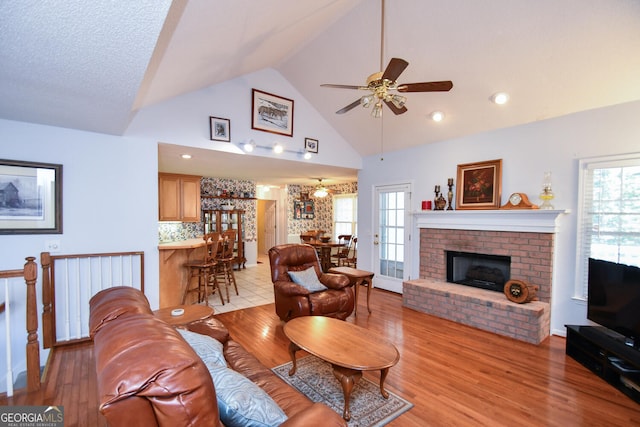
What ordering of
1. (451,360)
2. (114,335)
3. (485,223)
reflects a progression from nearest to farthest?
(114,335), (451,360), (485,223)

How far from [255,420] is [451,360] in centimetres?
243

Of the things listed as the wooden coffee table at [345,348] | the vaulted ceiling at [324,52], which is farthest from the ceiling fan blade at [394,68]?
the wooden coffee table at [345,348]

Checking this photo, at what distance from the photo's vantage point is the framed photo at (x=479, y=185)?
402cm

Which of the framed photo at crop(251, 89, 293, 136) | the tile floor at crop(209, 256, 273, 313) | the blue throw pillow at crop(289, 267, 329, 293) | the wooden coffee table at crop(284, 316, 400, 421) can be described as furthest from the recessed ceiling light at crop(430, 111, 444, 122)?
the tile floor at crop(209, 256, 273, 313)

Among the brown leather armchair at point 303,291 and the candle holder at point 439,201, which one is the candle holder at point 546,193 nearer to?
the candle holder at point 439,201

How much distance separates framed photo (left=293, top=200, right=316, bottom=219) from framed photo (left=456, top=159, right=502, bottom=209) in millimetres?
5262

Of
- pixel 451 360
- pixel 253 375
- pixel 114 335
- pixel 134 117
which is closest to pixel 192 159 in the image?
pixel 134 117

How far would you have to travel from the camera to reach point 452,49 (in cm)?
319

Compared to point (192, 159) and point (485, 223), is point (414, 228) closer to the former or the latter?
point (485, 223)

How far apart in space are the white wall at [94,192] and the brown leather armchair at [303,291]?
1494 mm

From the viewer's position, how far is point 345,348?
2168 millimetres

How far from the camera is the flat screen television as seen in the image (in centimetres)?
249

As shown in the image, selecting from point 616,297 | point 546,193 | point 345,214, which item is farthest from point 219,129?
point 345,214

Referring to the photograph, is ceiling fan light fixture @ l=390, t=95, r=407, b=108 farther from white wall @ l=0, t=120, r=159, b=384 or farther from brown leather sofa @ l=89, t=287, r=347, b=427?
white wall @ l=0, t=120, r=159, b=384
